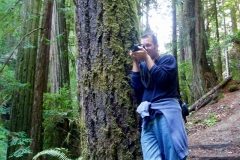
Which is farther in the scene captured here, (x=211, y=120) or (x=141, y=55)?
(x=211, y=120)

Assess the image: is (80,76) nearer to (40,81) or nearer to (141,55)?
(141,55)

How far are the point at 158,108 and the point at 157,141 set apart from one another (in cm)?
30

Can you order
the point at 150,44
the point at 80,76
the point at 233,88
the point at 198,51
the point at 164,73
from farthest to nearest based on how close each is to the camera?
the point at 198,51 → the point at 233,88 → the point at 150,44 → the point at 80,76 → the point at 164,73

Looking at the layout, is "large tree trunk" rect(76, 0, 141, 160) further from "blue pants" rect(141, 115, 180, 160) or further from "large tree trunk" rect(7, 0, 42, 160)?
"large tree trunk" rect(7, 0, 42, 160)

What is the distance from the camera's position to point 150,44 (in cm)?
285

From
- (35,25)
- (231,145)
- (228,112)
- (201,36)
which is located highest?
(201,36)

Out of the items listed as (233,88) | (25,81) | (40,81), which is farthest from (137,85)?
(233,88)

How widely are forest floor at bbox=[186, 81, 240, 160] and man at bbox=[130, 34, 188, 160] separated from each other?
3.90 m

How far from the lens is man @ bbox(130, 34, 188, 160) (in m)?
2.48

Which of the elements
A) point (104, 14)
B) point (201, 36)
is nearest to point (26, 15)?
point (104, 14)

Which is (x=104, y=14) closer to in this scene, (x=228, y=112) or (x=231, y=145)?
(x=231, y=145)

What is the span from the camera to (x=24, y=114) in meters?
7.64

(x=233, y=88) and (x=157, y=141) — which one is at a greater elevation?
(x=233, y=88)

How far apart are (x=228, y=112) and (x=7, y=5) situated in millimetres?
8712
